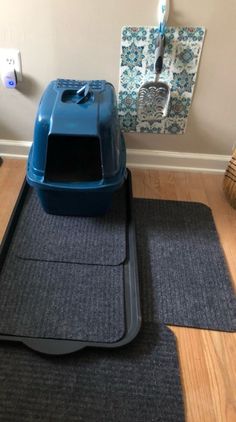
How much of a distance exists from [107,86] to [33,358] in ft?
2.97

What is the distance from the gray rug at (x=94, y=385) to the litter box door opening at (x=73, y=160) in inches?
20.8

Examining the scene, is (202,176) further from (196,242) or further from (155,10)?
(155,10)

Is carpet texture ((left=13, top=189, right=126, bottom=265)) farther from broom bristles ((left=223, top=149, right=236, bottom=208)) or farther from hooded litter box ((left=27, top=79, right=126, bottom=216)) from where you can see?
broom bristles ((left=223, top=149, right=236, bottom=208))

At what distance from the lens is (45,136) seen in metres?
1.05

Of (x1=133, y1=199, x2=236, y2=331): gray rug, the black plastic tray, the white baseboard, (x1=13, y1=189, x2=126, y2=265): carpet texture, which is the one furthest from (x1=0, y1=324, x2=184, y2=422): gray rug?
the white baseboard

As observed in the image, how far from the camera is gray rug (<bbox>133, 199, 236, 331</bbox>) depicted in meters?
1.00

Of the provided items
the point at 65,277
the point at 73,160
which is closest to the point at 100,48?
the point at 73,160

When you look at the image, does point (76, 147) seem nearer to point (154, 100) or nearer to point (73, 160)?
point (73, 160)

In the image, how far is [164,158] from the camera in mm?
1521

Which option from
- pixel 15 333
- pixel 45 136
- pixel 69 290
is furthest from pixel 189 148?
pixel 15 333

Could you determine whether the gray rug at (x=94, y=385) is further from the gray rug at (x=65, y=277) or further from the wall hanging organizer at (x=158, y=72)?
the wall hanging organizer at (x=158, y=72)

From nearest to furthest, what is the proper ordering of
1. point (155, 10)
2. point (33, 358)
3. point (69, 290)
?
point (33, 358) < point (69, 290) < point (155, 10)

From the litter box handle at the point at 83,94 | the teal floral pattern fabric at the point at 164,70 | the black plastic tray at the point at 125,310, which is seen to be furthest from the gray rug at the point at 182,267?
the litter box handle at the point at 83,94

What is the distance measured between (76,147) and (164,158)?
0.54 metres
